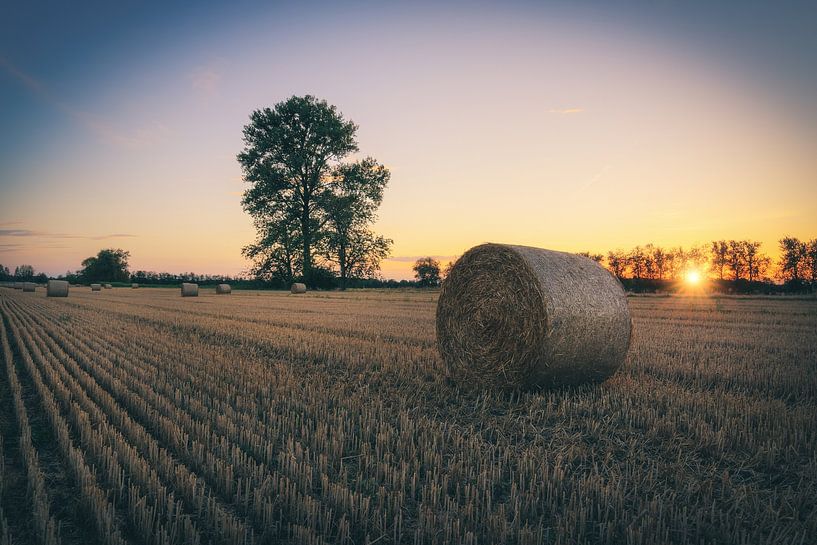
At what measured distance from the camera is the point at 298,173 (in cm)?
3850

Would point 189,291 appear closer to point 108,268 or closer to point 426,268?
point 426,268

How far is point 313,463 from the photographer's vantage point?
351 centimetres

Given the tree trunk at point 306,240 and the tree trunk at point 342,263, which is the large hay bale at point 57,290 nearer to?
the tree trunk at point 306,240

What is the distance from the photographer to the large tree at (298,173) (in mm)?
37344

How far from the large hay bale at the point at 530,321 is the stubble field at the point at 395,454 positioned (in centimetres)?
Result: 32

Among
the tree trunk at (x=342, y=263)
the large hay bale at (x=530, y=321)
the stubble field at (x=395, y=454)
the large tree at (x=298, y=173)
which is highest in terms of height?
the large tree at (x=298, y=173)

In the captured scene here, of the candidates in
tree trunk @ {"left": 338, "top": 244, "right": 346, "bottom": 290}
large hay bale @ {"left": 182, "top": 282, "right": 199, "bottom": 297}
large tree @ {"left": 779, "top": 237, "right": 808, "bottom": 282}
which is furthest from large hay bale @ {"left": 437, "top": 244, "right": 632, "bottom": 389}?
large tree @ {"left": 779, "top": 237, "right": 808, "bottom": 282}

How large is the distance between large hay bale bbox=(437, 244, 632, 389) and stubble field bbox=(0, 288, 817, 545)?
0.32 meters

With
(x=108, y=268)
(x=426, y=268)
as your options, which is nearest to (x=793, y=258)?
(x=426, y=268)

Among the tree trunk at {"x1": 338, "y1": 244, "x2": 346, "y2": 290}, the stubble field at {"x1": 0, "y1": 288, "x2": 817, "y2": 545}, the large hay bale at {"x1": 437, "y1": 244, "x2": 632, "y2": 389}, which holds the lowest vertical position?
the stubble field at {"x1": 0, "y1": 288, "x2": 817, "y2": 545}

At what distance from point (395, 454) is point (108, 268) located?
112 metres

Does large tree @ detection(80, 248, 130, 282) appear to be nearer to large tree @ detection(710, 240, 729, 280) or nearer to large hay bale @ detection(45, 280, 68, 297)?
large hay bale @ detection(45, 280, 68, 297)

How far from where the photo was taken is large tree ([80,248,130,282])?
94.4m

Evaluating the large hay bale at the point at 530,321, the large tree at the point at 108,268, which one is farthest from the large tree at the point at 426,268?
the large hay bale at the point at 530,321
